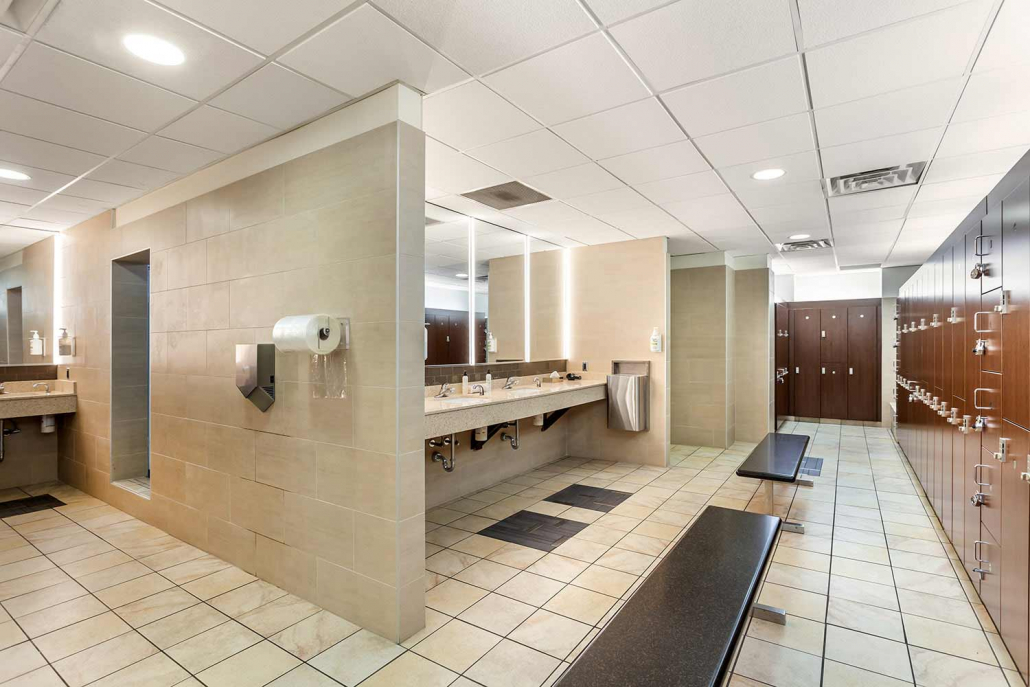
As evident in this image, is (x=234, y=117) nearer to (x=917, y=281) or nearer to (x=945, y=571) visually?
Answer: (x=945, y=571)

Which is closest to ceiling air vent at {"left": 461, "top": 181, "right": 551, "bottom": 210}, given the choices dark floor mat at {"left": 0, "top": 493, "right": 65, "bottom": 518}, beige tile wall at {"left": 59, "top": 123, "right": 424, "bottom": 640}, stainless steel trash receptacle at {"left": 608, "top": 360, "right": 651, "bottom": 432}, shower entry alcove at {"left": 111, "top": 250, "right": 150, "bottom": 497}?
beige tile wall at {"left": 59, "top": 123, "right": 424, "bottom": 640}

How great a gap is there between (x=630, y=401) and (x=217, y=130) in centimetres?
448

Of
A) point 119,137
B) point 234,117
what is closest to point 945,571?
point 234,117

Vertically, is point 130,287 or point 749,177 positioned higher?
point 749,177

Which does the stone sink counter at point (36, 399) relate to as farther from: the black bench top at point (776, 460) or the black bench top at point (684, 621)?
the black bench top at point (776, 460)

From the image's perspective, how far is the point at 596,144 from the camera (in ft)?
10.3

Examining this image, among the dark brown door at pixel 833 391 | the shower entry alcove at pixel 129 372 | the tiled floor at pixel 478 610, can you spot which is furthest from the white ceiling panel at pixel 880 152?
the dark brown door at pixel 833 391

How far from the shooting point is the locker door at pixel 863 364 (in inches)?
337

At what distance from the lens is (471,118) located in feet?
9.15

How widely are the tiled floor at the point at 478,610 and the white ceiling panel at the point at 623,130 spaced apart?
2.62 meters

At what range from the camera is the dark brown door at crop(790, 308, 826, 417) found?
9086mm

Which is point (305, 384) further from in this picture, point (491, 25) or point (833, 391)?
point (833, 391)

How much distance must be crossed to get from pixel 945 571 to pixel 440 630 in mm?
3075

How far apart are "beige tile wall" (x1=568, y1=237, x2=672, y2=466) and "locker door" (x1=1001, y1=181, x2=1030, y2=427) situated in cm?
353
